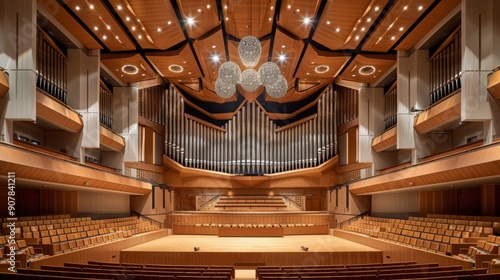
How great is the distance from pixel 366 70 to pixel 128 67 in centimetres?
658

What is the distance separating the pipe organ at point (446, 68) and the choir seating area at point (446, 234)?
2698 millimetres

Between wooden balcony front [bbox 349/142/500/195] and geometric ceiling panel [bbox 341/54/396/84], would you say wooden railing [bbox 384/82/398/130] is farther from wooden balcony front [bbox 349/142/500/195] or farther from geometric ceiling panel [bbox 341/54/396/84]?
wooden balcony front [bbox 349/142/500/195]

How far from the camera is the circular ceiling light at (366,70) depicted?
12.0m

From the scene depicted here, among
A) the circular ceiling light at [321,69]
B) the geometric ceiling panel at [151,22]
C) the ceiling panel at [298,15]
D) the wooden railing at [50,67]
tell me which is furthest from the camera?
the circular ceiling light at [321,69]

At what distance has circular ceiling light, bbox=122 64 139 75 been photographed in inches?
469

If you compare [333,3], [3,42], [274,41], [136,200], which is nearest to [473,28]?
[333,3]

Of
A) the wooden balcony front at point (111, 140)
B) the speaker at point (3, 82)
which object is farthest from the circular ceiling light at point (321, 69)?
the speaker at point (3, 82)

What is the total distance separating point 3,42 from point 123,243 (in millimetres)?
4670

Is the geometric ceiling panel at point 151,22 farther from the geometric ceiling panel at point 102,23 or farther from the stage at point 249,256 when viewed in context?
the stage at point 249,256

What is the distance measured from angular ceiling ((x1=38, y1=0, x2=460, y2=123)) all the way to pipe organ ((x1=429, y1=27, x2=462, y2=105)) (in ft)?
1.86

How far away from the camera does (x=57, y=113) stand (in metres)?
8.97

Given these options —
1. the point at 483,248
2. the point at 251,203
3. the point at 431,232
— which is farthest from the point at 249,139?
the point at 483,248

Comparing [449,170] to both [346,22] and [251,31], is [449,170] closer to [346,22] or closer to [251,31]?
[346,22]

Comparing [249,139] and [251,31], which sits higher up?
[251,31]
